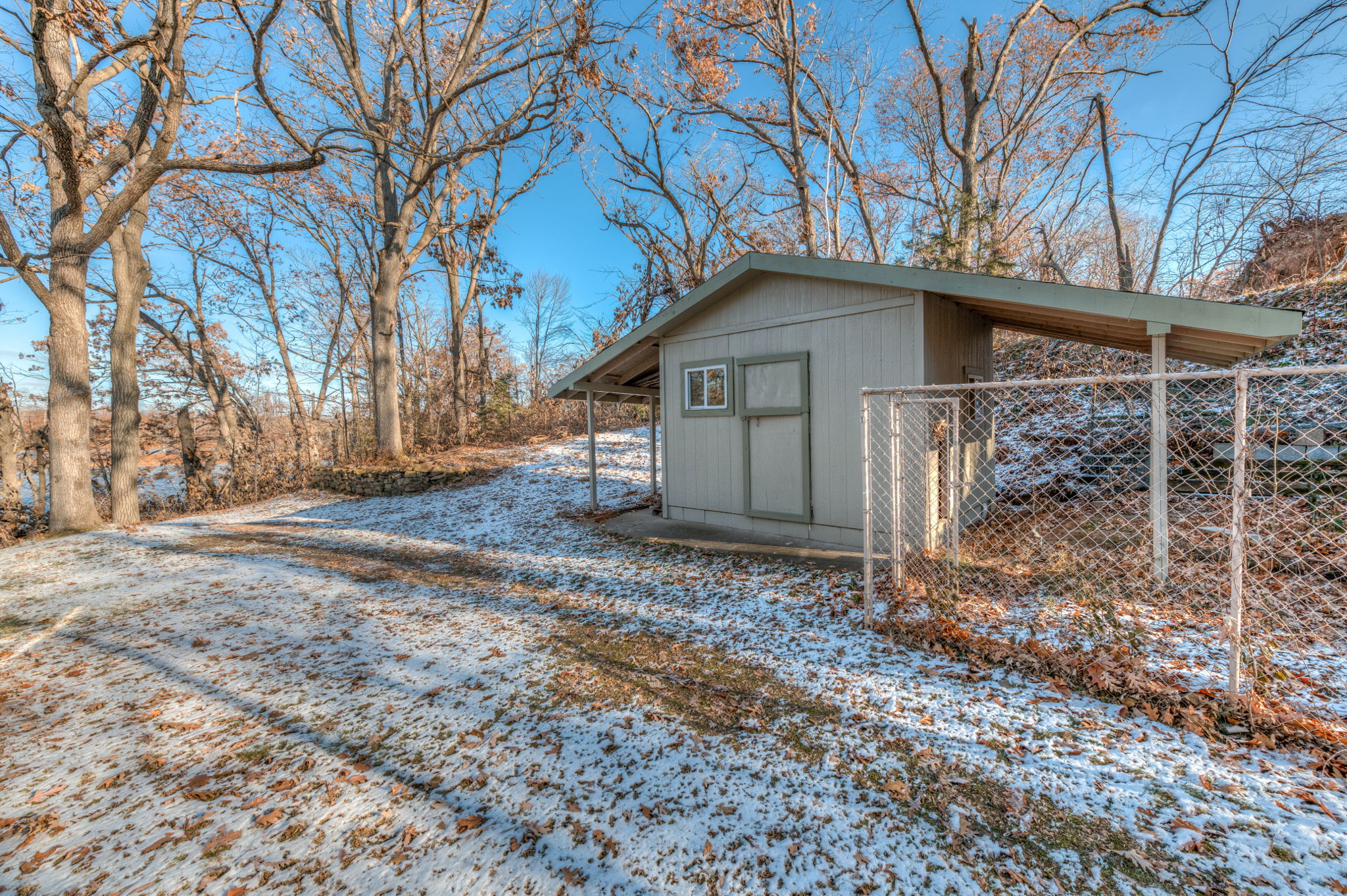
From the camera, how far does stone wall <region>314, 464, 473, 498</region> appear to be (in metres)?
11.2

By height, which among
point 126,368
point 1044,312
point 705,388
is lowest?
point 705,388

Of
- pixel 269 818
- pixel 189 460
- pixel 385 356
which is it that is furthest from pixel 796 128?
pixel 189 460

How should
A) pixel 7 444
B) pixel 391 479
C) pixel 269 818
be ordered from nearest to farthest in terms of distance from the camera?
pixel 269 818
pixel 7 444
pixel 391 479

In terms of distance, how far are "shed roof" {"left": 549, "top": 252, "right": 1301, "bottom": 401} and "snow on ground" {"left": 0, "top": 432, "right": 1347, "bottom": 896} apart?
9.21 feet

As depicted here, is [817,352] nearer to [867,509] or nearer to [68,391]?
[867,509]

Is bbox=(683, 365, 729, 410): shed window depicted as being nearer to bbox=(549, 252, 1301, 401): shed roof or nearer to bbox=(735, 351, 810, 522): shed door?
bbox=(735, 351, 810, 522): shed door

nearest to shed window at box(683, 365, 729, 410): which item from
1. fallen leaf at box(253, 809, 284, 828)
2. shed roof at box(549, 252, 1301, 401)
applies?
shed roof at box(549, 252, 1301, 401)

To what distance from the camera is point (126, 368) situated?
9109 millimetres

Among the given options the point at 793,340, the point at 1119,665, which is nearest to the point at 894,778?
the point at 1119,665

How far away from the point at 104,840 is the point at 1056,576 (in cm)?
599

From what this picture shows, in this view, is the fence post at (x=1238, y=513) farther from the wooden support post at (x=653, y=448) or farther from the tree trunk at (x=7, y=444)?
the tree trunk at (x=7, y=444)

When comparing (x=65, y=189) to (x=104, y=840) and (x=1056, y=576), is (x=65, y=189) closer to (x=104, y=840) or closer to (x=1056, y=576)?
(x=104, y=840)

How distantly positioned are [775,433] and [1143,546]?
3452 mm

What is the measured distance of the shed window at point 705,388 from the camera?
21.2 ft
